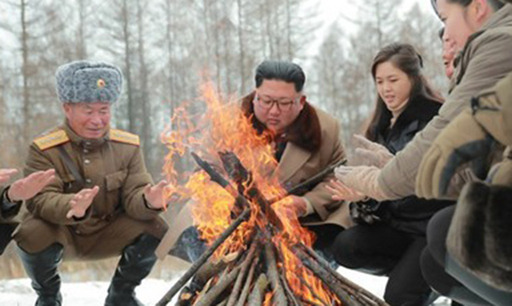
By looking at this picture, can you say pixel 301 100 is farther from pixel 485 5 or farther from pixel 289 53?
pixel 289 53

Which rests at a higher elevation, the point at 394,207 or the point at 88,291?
the point at 394,207

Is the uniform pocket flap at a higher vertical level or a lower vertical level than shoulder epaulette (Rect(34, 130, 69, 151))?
lower

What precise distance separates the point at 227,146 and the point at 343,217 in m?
1.03

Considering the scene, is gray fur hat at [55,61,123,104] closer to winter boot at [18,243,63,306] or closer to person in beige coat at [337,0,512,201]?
winter boot at [18,243,63,306]

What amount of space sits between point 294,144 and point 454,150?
236cm

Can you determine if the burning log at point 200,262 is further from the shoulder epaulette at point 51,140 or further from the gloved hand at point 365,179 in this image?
the shoulder epaulette at point 51,140

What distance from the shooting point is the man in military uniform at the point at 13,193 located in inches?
131

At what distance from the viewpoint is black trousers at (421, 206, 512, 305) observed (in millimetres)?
2174

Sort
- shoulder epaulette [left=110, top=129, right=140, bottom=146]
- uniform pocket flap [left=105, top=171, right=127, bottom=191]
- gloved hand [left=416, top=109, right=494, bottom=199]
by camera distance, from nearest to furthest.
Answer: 1. gloved hand [left=416, top=109, right=494, bottom=199]
2. uniform pocket flap [left=105, top=171, right=127, bottom=191]
3. shoulder epaulette [left=110, top=129, right=140, bottom=146]

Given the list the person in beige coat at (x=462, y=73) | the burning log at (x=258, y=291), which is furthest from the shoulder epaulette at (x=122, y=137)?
the person in beige coat at (x=462, y=73)

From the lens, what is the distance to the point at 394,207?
3467 mm

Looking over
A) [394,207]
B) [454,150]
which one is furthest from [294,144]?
[454,150]

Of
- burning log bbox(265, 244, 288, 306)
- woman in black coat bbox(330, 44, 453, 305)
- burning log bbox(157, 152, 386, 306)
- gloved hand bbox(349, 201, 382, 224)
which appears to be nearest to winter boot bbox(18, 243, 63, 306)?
burning log bbox(157, 152, 386, 306)

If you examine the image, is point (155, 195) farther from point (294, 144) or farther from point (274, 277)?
point (274, 277)
